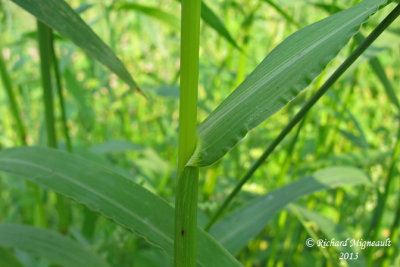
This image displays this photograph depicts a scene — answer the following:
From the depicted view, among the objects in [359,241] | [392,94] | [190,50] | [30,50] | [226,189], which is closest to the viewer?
[190,50]

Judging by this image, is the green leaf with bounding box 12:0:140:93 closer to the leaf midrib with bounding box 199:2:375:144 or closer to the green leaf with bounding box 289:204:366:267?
the leaf midrib with bounding box 199:2:375:144

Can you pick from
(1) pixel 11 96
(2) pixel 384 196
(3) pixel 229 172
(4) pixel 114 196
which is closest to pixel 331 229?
(2) pixel 384 196

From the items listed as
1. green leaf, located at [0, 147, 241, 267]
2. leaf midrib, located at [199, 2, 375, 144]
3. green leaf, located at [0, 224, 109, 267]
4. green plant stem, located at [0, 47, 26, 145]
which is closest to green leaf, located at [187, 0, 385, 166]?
leaf midrib, located at [199, 2, 375, 144]

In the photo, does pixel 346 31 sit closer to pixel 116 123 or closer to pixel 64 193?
pixel 64 193

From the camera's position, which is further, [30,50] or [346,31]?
[30,50]

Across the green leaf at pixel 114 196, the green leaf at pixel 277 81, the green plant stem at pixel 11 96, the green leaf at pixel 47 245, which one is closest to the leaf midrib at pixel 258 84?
the green leaf at pixel 277 81

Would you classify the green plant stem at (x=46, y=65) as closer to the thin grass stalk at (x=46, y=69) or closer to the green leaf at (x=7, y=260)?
the thin grass stalk at (x=46, y=69)

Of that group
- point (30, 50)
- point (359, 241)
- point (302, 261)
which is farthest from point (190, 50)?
point (30, 50)
